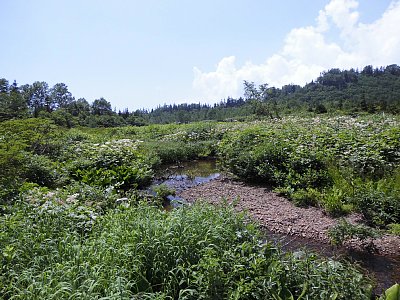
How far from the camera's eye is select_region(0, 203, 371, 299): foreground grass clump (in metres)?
2.52

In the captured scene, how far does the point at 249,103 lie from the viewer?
1320 inches

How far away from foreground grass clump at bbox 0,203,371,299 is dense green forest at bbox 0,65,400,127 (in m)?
11.9

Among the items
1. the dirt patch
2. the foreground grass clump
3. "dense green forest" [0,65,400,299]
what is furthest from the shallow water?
the foreground grass clump

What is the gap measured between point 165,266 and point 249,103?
32.0 metres

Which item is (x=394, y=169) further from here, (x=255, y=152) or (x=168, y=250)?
(x=168, y=250)

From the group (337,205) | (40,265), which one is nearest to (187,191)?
(337,205)

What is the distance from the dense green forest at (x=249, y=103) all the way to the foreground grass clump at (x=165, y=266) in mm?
11923

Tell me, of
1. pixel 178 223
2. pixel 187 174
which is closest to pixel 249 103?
pixel 187 174

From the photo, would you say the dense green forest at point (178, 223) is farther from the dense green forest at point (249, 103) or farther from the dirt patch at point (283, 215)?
the dense green forest at point (249, 103)

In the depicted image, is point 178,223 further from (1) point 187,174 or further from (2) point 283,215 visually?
(1) point 187,174

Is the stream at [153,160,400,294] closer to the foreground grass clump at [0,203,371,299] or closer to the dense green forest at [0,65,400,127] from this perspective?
the foreground grass clump at [0,203,371,299]

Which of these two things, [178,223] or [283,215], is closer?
[178,223]

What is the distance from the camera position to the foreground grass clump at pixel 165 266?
2523 mm

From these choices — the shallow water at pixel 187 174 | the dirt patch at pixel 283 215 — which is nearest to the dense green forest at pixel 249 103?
the shallow water at pixel 187 174
